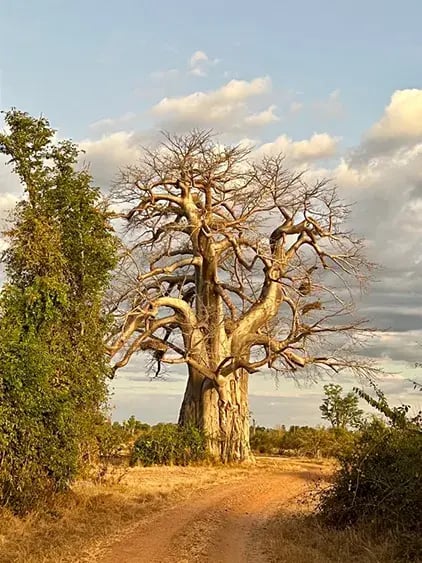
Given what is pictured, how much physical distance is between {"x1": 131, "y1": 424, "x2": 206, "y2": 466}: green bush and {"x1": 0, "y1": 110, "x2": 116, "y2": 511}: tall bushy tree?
928cm

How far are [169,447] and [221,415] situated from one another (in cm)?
296

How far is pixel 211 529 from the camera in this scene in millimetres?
13734

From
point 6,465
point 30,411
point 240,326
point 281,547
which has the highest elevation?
point 240,326

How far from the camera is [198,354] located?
93.4ft

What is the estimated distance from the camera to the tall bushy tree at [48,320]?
13992mm

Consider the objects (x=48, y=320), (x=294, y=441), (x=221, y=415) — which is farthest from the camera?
(x=294, y=441)

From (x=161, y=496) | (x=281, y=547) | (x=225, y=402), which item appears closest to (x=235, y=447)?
(x=225, y=402)

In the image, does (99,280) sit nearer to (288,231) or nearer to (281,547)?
(281,547)

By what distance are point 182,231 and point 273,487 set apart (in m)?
11.3

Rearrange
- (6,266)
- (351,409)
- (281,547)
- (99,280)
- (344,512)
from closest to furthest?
(281,547) → (344,512) → (6,266) → (99,280) → (351,409)

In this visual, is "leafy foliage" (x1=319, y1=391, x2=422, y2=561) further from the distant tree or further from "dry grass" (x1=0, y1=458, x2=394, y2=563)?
the distant tree

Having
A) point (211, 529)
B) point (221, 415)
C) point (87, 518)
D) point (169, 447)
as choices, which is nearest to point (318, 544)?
point (211, 529)

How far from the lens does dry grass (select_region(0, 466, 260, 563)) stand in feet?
37.1

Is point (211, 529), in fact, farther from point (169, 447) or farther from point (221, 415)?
point (221, 415)
